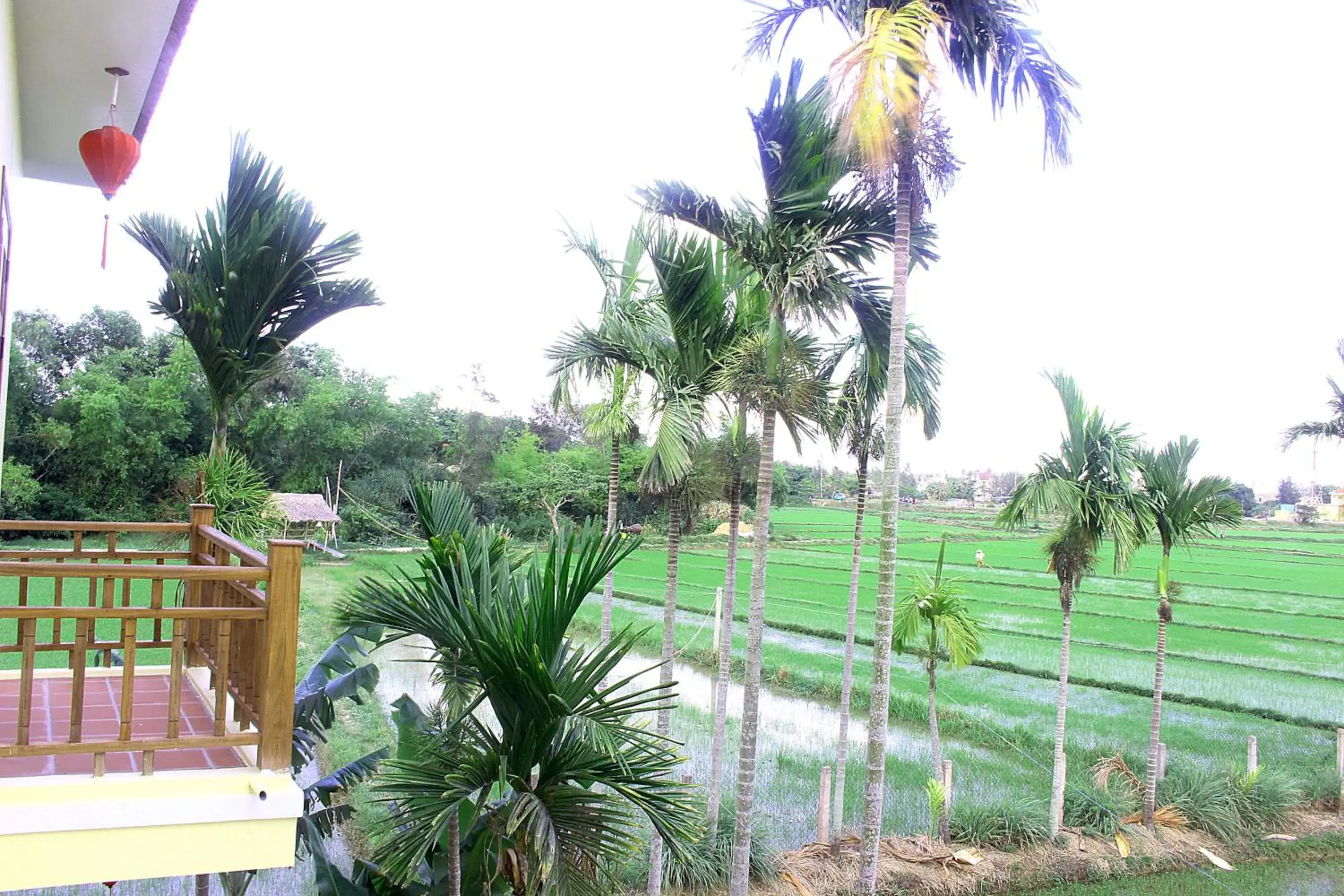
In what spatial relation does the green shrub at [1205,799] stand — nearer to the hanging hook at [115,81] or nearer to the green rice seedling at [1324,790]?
the green rice seedling at [1324,790]

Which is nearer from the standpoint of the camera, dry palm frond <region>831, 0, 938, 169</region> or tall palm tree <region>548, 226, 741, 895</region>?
dry palm frond <region>831, 0, 938, 169</region>

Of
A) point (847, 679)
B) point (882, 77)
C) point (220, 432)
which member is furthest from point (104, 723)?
point (847, 679)

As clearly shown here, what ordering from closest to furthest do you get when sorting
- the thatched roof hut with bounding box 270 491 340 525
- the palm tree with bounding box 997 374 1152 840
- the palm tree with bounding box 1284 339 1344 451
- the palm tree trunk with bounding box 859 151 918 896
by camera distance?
the palm tree trunk with bounding box 859 151 918 896, the palm tree with bounding box 997 374 1152 840, the palm tree with bounding box 1284 339 1344 451, the thatched roof hut with bounding box 270 491 340 525

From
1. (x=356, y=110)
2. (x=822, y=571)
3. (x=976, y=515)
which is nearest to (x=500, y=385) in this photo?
(x=822, y=571)

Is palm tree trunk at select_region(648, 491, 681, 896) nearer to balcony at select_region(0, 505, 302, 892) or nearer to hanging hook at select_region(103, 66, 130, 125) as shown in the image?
balcony at select_region(0, 505, 302, 892)

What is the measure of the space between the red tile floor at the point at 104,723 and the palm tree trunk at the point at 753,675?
155 inches

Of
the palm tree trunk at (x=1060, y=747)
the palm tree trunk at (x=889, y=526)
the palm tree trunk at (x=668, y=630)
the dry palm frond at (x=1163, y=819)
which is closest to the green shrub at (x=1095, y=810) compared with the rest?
the dry palm frond at (x=1163, y=819)

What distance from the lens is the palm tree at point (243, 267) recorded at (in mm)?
4383

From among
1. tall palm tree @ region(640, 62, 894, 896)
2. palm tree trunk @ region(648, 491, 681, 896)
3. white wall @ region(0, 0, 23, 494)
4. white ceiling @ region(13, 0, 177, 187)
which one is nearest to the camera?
white wall @ region(0, 0, 23, 494)

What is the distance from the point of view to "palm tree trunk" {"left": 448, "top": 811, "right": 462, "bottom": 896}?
12.5ft

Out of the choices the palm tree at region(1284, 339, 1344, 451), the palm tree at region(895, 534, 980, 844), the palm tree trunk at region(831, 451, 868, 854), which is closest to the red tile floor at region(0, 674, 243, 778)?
the palm tree trunk at region(831, 451, 868, 854)

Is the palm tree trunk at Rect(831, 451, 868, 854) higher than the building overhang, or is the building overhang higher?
the building overhang

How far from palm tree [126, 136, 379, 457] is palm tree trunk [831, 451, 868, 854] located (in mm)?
5672

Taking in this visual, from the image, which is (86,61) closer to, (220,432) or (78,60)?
(78,60)
